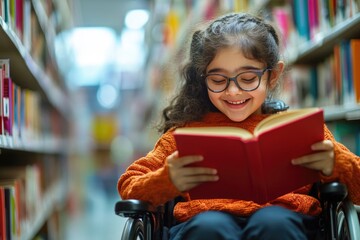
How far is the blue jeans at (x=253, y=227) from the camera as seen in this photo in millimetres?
1093

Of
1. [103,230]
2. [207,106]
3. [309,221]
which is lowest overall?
[103,230]

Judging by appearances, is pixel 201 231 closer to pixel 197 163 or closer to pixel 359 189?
pixel 197 163

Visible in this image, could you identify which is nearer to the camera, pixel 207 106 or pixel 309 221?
pixel 309 221

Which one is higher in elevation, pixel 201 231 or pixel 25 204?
pixel 201 231

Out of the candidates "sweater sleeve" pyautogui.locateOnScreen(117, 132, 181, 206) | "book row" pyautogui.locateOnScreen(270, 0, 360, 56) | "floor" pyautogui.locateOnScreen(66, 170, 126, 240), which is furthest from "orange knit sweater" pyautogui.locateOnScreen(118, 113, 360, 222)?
"floor" pyautogui.locateOnScreen(66, 170, 126, 240)

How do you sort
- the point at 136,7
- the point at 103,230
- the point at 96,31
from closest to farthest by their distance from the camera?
the point at 103,230 < the point at 136,7 < the point at 96,31

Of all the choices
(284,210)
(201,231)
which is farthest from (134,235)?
(284,210)

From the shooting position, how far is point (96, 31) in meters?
8.47

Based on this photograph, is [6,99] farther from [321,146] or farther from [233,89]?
[321,146]

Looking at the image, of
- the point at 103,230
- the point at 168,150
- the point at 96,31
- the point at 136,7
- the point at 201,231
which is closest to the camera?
the point at 201,231

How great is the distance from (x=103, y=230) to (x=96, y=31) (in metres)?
4.43

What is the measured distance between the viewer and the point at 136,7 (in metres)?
7.25

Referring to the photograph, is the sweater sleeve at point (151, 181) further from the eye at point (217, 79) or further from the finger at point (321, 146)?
the finger at point (321, 146)

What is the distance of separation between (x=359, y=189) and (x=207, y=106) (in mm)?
498
